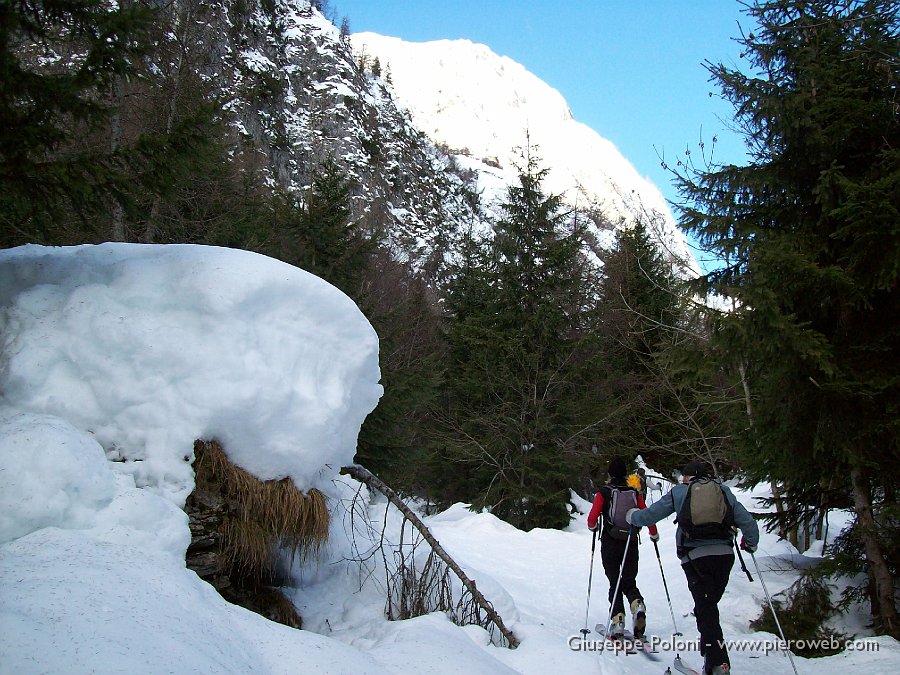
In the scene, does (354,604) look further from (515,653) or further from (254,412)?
(254,412)

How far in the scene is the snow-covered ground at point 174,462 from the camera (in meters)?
2.36

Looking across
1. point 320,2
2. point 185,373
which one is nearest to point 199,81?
point 185,373

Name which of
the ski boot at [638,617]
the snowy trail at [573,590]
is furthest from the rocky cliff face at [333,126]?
the ski boot at [638,617]

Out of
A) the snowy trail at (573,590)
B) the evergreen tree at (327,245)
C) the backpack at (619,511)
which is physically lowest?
the snowy trail at (573,590)

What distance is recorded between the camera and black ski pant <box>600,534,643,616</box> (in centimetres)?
547

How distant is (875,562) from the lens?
17.4 ft

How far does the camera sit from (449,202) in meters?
58.9

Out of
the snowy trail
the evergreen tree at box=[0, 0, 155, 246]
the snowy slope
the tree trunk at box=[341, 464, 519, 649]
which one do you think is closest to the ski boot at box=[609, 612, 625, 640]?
the snowy trail

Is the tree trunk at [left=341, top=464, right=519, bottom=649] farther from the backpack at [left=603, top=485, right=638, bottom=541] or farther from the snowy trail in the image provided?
the backpack at [left=603, top=485, right=638, bottom=541]

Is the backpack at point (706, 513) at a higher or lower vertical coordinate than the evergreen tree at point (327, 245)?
lower

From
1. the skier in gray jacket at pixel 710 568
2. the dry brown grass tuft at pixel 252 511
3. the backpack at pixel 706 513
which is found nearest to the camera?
the dry brown grass tuft at pixel 252 511

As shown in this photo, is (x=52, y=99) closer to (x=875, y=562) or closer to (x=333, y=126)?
(x=875, y=562)

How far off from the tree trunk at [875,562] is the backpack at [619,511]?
230 cm

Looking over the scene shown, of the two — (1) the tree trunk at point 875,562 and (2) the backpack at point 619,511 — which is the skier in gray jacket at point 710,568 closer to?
(2) the backpack at point 619,511
